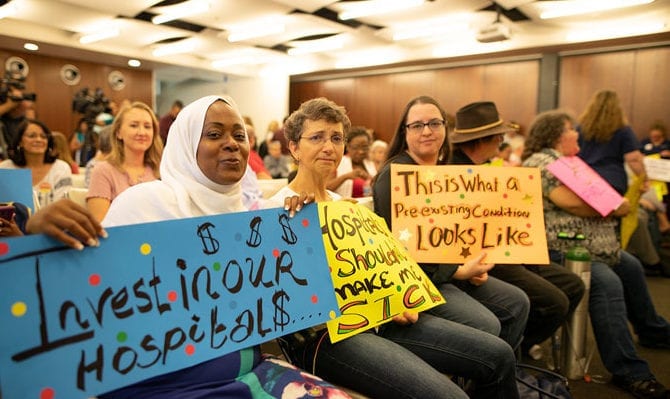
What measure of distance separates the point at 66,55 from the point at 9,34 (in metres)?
1.81

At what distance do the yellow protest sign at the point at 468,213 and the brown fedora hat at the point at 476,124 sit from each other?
445mm

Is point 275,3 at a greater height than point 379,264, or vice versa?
point 275,3

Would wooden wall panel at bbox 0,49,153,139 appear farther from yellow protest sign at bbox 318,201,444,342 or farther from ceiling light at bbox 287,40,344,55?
yellow protest sign at bbox 318,201,444,342

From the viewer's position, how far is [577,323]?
8.02 feet

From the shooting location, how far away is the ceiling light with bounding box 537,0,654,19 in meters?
6.35

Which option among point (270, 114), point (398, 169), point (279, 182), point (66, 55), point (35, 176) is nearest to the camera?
point (398, 169)

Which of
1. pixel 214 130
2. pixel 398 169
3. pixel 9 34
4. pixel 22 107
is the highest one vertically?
pixel 9 34

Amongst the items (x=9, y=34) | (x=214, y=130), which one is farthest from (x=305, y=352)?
(x=9, y=34)

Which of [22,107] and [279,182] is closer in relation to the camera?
[279,182]

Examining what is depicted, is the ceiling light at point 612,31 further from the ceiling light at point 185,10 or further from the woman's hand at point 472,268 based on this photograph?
the woman's hand at point 472,268

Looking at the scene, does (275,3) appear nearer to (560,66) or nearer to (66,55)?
(560,66)

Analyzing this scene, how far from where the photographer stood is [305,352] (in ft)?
4.43

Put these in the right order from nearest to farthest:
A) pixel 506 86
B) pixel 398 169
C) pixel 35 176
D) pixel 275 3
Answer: pixel 398 169 → pixel 35 176 → pixel 275 3 → pixel 506 86

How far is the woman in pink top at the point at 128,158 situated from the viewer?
93.7 inches
